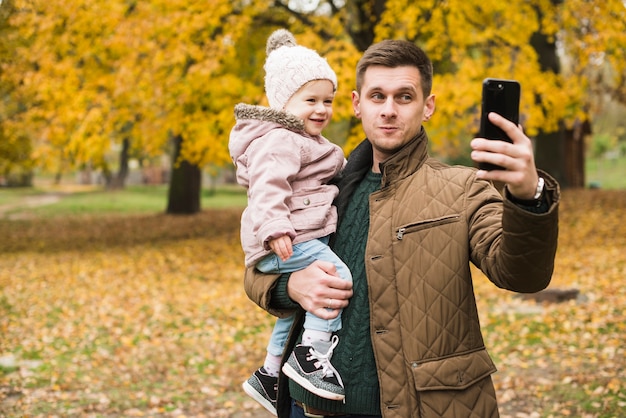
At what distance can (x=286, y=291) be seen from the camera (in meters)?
2.71

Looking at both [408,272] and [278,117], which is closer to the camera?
[408,272]

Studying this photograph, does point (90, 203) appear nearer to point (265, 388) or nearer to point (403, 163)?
point (265, 388)

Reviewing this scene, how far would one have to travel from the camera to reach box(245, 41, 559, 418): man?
233 centimetres

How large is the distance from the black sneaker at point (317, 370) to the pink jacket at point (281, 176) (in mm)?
401

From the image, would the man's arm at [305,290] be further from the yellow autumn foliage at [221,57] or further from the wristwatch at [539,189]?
the yellow autumn foliage at [221,57]

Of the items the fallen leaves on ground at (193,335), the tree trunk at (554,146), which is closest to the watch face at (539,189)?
the fallen leaves on ground at (193,335)

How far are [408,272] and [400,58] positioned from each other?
0.77 m

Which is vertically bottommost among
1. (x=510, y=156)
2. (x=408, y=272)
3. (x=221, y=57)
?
(x=408, y=272)

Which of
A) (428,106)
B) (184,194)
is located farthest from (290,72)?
(184,194)

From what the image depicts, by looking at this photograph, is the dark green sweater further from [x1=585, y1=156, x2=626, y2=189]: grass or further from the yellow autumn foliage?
[x1=585, y1=156, x2=626, y2=189]: grass

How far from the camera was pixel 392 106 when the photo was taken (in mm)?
2523

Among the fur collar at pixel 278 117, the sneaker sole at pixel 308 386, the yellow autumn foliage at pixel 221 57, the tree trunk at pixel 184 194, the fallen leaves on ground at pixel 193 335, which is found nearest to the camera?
the sneaker sole at pixel 308 386

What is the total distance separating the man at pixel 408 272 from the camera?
2.33 meters

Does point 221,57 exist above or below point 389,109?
above
